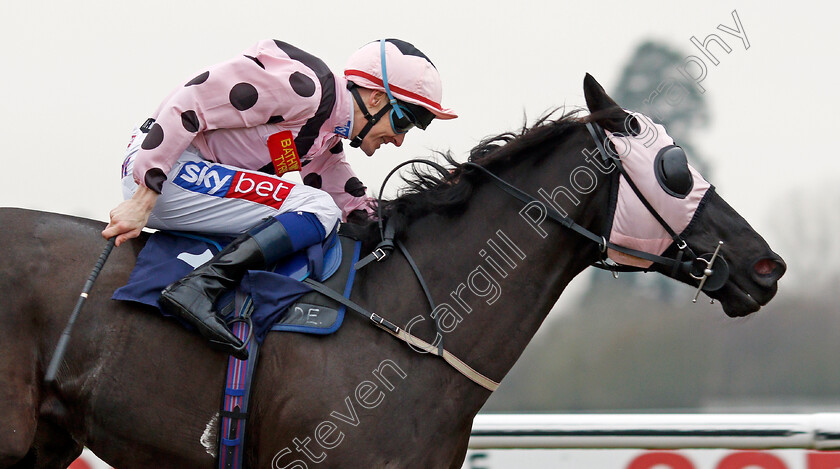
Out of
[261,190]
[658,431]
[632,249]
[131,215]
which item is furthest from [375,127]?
[658,431]

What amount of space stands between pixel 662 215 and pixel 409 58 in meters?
1.01

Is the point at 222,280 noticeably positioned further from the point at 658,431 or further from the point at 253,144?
the point at 658,431

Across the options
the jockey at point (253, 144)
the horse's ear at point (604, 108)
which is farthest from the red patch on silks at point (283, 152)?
the horse's ear at point (604, 108)

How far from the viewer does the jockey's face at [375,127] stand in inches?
115

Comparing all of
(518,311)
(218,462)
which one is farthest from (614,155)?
(218,462)

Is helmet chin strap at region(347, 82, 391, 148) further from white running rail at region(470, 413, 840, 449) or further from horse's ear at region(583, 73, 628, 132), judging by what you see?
white running rail at region(470, 413, 840, 449)

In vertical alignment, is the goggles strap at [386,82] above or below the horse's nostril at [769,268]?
below

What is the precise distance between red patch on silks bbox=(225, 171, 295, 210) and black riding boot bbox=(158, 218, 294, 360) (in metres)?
0.10

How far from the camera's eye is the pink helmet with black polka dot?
2.89 metres

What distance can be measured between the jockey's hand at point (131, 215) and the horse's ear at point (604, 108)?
145cm

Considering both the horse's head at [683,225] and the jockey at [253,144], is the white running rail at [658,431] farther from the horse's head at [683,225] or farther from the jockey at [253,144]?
the jockey at [253,144]

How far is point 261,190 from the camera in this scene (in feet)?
9.07

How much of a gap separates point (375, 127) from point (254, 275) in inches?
28.3

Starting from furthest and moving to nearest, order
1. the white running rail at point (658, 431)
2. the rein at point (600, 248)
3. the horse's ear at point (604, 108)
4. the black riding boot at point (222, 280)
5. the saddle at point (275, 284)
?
the white running rail at point (658, 431) < the horse's ear at point (604, 108) < the rein at point (600, 248) < the saddle at point (275, 284) < the black riding boot at point (222, 280)
